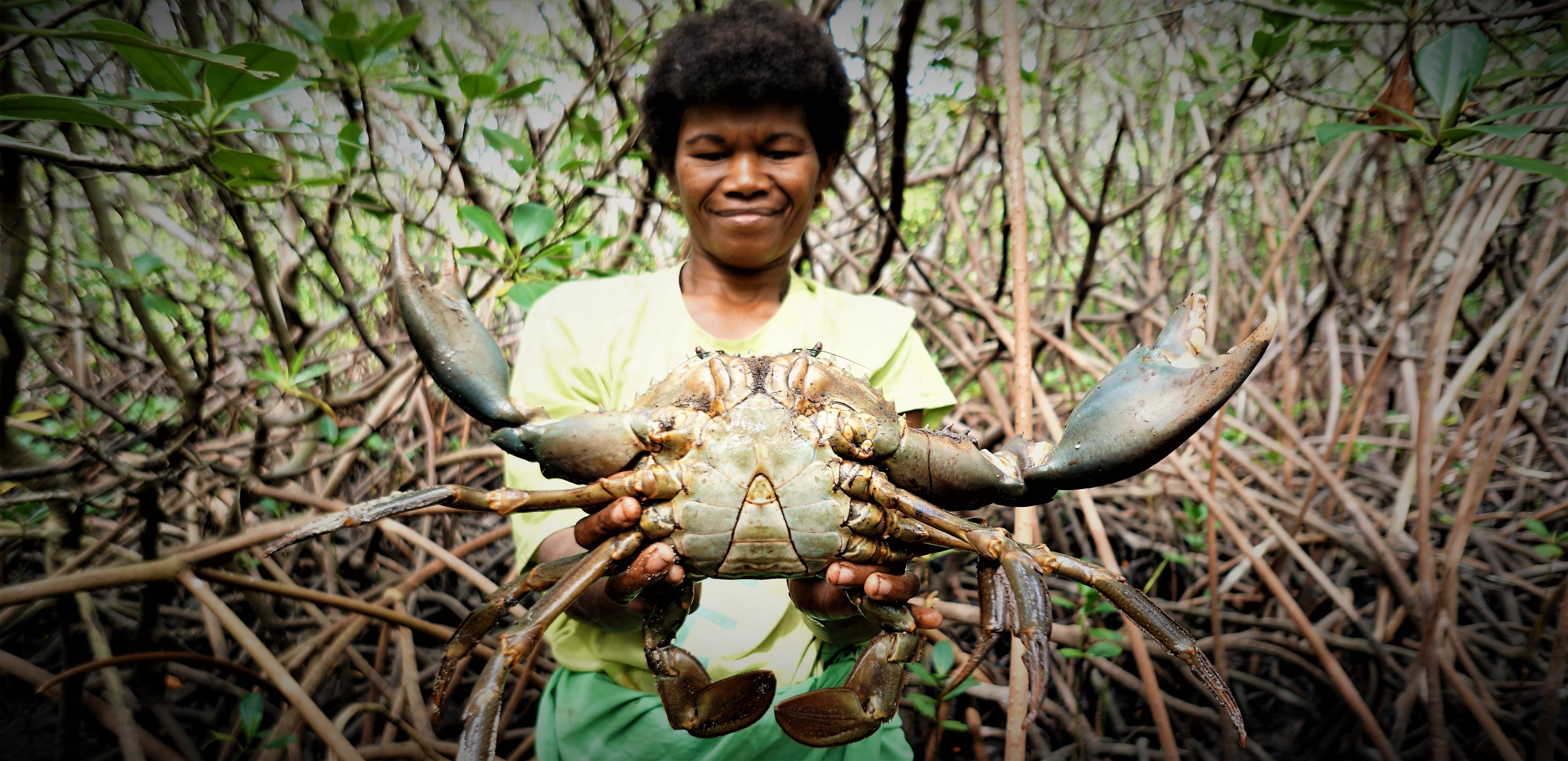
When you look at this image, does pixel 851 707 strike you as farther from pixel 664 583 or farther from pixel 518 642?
pixel 518 642

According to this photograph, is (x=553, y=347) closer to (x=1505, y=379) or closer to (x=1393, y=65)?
(x=1505, y=379)

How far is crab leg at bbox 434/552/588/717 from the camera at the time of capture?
1.07 metres

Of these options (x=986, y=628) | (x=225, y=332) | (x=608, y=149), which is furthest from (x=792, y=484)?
(x=225, y=332)

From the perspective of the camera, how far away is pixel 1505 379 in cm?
161

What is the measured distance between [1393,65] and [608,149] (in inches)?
112

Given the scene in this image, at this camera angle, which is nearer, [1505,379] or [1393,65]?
[1505,379]

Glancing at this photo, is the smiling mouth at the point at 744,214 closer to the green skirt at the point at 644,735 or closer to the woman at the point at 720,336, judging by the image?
the woman at the point at 720,336

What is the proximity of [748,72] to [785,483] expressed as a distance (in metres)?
0.93

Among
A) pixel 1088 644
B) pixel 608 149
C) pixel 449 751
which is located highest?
pixel 608 149

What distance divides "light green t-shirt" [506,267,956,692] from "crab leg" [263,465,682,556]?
390 mm

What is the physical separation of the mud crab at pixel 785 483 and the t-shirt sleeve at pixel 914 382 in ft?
1.57

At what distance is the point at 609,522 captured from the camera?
1.04m

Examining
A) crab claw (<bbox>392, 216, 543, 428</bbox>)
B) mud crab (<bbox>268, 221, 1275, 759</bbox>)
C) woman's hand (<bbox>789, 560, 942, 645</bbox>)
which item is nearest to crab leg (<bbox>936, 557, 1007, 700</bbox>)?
mud crab (<bbox>268, 221, 1275, 759</bbox>)

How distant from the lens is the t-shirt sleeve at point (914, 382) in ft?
5.38
